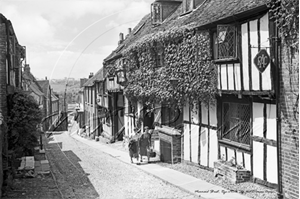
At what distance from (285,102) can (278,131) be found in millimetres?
784

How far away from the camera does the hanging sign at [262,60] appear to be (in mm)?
8328

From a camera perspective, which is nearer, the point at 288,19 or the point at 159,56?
the point at 288,19

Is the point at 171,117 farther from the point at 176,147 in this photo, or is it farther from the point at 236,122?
the point at 236,122

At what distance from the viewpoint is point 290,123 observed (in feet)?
25.0

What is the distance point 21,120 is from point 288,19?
1000 centimetres

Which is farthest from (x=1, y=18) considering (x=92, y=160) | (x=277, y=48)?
(x=277, y=48)

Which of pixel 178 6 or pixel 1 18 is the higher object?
pixel 178 6

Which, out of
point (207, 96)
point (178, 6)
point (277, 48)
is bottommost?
point (207, 96)

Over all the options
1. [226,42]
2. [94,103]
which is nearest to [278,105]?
[226,42]

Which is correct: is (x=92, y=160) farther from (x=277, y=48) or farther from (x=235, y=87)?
(x=277, y=48)

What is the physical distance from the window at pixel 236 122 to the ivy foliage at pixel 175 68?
745 mm

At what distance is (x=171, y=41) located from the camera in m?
13.2

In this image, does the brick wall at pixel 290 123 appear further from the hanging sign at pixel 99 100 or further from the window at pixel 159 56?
the hanging sign at pixel 99 100

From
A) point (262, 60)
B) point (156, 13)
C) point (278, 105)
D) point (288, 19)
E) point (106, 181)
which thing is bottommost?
point (106, 181)
